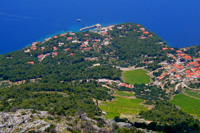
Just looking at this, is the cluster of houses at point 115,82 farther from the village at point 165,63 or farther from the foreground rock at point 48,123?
the foreground rock at point 48,123

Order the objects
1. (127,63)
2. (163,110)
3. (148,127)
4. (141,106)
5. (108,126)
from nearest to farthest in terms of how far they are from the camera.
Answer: (108,126) < (148,127) < (163,110) < (141,106) < (127,63)

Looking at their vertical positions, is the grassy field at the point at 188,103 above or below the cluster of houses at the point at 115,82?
below

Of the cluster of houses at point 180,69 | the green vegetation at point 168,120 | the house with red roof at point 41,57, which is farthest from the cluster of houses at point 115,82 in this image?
the house with red roof at point 41,57

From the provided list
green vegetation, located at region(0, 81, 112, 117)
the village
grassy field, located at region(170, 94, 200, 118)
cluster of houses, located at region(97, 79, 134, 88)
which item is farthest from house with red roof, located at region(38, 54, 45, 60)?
grassy field, located at region(170, 94, 200, 118)

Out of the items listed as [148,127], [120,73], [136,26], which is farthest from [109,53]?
[148,127]

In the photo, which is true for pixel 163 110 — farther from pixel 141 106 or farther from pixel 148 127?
pixel 148 127

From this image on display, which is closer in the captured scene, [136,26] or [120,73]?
[120,73]

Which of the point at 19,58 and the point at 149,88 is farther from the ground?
the point at 19,58

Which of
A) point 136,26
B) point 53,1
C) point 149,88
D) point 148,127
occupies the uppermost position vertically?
point 53,1
